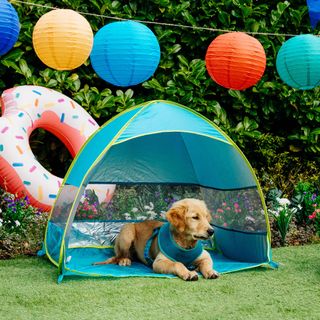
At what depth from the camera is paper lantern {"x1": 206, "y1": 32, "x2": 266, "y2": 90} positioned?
517 cm

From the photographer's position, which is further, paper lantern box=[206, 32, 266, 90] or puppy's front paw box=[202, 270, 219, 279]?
paper lantern box=[206, 32, 266, 90]

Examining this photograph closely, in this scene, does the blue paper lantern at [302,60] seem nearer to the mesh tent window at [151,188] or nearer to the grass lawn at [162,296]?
the mesh tent window at [151,188]

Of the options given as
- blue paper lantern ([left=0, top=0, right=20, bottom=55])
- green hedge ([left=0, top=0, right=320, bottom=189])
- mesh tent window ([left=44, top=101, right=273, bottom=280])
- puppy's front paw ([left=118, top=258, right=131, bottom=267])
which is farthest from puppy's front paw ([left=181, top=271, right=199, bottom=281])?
green hedge ([left=0, top=0, right=320, bottom=189])

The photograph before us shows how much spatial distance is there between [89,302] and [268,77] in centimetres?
470

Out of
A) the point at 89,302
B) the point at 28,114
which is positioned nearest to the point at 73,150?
the point at 28,114

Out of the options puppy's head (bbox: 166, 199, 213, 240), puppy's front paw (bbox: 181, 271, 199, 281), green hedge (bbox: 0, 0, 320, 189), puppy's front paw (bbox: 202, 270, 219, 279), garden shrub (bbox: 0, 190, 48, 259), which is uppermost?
green hedge (bbox: 0, 0, 320, 189)

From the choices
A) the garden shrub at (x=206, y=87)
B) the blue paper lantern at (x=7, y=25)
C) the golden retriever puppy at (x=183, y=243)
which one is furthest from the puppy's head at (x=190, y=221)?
the garden shrub at (x=206, y=87)

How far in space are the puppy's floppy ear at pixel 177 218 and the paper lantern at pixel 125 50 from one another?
1.19m

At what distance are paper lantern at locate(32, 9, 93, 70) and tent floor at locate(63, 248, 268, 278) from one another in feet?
5.11

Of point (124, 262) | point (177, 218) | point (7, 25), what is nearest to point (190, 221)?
point (177, 218)

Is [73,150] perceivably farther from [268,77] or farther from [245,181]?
[268,77]

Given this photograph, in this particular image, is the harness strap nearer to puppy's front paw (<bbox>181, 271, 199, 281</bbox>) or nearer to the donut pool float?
puppy's front paw (<bbox>181, 271, 199, 281</bbox>)

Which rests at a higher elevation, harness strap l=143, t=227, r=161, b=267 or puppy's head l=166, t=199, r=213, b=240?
puppy's head l=166, t=199, r=213, b=240

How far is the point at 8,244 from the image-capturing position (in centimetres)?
541
